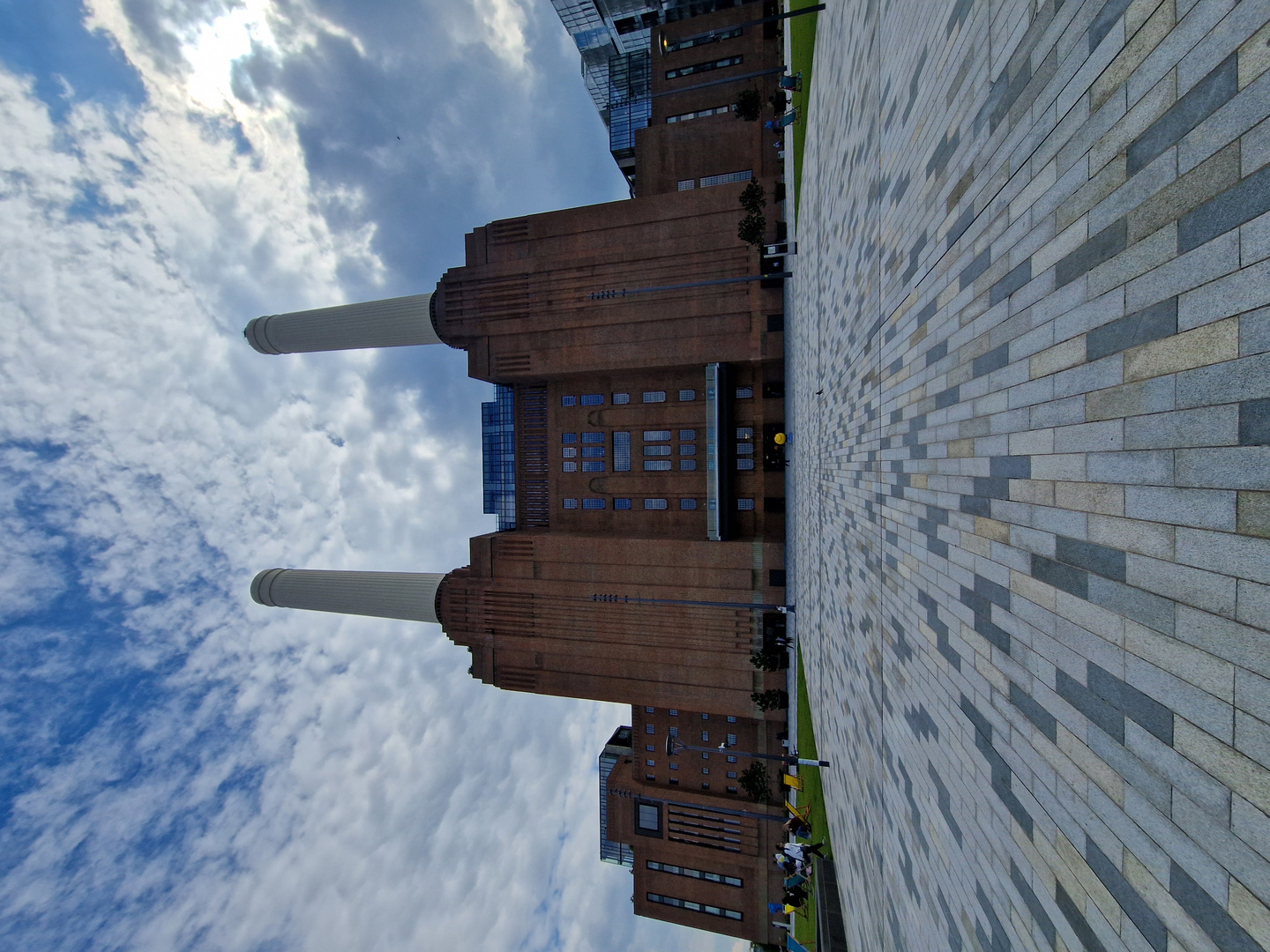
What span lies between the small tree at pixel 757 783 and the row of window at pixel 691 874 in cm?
1054

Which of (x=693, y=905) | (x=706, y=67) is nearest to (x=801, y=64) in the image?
(x=706, y=67)

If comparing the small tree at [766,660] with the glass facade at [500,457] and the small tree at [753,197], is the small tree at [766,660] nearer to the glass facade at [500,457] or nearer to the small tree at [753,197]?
the glass facade at [500,457]

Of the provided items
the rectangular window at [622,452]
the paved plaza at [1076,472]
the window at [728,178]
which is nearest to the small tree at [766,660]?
the rectangular window at [622,452]

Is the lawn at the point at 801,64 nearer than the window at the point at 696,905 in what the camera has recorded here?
Yes

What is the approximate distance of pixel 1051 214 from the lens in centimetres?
648

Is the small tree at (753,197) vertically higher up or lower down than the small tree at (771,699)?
higher up

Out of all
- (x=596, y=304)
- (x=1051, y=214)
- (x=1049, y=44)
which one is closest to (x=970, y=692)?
(x=1051, y=214)

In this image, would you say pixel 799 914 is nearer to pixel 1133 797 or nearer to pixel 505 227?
pixel 1133 797

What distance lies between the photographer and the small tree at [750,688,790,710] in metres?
35.3

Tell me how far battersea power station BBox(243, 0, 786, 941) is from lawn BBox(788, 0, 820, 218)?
4.32 metres

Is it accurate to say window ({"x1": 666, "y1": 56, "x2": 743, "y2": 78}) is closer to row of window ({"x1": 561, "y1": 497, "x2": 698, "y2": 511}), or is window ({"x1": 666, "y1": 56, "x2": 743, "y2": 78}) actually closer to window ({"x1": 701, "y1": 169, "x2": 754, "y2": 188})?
window ({"x1": 701, "y1": 169, "x2": 754, "y2": 188})

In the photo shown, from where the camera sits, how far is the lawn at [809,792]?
2602 cm

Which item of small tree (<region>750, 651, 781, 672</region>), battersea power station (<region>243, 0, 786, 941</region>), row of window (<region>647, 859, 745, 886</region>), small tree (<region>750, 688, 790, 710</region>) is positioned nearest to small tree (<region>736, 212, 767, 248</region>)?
battersea power station (<region>243, 0, 786, 941</region>)

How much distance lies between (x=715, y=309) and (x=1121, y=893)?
3595 cm
